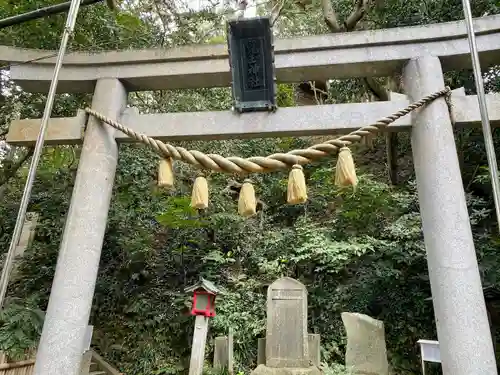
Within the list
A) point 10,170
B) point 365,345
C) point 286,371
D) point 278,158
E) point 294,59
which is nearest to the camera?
point 278,158

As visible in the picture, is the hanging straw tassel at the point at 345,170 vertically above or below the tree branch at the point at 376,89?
below

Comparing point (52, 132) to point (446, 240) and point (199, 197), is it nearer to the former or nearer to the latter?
point (199, 197)

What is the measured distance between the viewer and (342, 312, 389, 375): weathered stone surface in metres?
5.14

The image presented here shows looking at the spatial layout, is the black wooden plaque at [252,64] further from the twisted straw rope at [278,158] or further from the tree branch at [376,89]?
the tree branch at [376,89]

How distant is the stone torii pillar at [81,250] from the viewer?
2.59 metres

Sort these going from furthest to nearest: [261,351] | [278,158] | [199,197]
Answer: [261,351] → [199,197] → [278,158]

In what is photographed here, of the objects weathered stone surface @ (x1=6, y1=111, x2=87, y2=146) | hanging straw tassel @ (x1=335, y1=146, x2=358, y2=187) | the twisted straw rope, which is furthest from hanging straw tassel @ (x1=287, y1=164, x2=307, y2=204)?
weathered stone surface @ (x1=6, y1=111, x2=87, y2=146)

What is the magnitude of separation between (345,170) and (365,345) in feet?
12.4

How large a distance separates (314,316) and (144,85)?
4.85 metres

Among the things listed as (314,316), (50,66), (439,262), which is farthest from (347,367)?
(50,66)

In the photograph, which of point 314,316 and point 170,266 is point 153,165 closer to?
point 170,266

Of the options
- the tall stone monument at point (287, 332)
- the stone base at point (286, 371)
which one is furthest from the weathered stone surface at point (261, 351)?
the stone base at point (286, 371)

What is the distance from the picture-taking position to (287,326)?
5.50 meters

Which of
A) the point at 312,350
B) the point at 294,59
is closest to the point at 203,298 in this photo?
the point at 312,350
